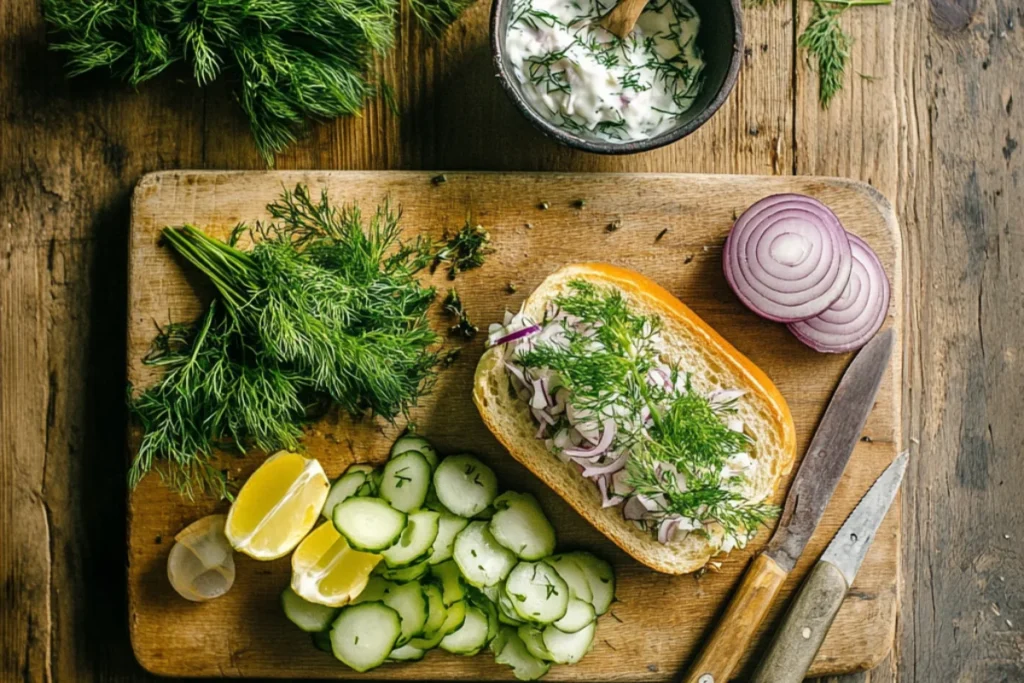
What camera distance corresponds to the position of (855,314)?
2.42 meters

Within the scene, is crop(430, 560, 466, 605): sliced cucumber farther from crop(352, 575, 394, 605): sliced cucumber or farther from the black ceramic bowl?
the black ceramic bowl

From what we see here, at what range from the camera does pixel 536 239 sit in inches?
97.3

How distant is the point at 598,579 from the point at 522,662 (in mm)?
316

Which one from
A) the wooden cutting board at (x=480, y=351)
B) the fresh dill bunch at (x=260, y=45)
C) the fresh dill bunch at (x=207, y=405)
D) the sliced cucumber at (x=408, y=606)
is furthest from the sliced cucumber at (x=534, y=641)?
the fresh dill bunch at (x=260, y=45)

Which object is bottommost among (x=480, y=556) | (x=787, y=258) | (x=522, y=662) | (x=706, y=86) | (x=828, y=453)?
(x=522, y=662)

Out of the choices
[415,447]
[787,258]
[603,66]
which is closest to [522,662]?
[415,447]

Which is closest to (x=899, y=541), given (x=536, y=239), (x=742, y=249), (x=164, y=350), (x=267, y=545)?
(x=742, y=249)

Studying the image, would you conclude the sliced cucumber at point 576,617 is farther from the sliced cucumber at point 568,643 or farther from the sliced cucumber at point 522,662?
the sliced cucumber at point 522,662

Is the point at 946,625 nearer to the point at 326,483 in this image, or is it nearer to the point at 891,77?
→ the point at 891,77

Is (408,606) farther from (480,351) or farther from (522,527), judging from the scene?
(480,351)

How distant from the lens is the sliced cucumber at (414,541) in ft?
7.59

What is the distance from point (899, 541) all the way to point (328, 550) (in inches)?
64.6

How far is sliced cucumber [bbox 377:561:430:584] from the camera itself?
2348mm

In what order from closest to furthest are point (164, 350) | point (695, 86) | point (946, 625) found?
point (695, 86) < point (164, 350) < point (946, 625)
